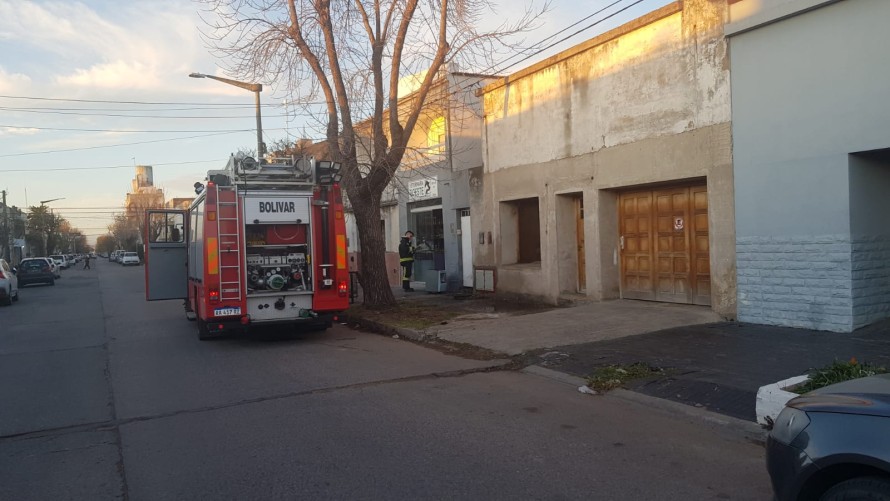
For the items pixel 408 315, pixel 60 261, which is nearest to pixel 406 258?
pixel 408 315

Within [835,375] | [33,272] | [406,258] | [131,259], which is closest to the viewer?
[835,375]

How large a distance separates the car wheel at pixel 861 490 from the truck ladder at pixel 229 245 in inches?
376

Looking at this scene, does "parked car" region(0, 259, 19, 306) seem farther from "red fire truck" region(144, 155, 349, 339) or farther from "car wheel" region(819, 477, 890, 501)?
"car wheel" region(819, 477, 890, 501)

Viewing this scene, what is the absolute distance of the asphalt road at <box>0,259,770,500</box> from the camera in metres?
4.80

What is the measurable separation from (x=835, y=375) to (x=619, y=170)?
7807 millimetres

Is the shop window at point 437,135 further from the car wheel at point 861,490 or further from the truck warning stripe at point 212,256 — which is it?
the car wheel at point 861,490

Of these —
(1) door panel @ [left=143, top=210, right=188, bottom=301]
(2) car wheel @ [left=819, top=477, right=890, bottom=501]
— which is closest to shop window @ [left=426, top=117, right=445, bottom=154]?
(1) door panel @ [left=143, top=210, right=188, bottom=301]

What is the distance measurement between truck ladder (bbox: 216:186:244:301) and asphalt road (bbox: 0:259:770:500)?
1325mm

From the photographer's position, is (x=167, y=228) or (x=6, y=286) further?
(x=6, y=286)

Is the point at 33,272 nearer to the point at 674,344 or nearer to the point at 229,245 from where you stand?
the point at 229,245

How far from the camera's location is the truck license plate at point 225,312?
10.9m

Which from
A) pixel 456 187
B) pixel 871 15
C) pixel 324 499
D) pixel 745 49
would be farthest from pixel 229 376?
pixel 456 187

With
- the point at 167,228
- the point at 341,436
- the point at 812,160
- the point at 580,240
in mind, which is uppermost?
the point at 812,160

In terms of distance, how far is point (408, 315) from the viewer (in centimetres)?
1403
